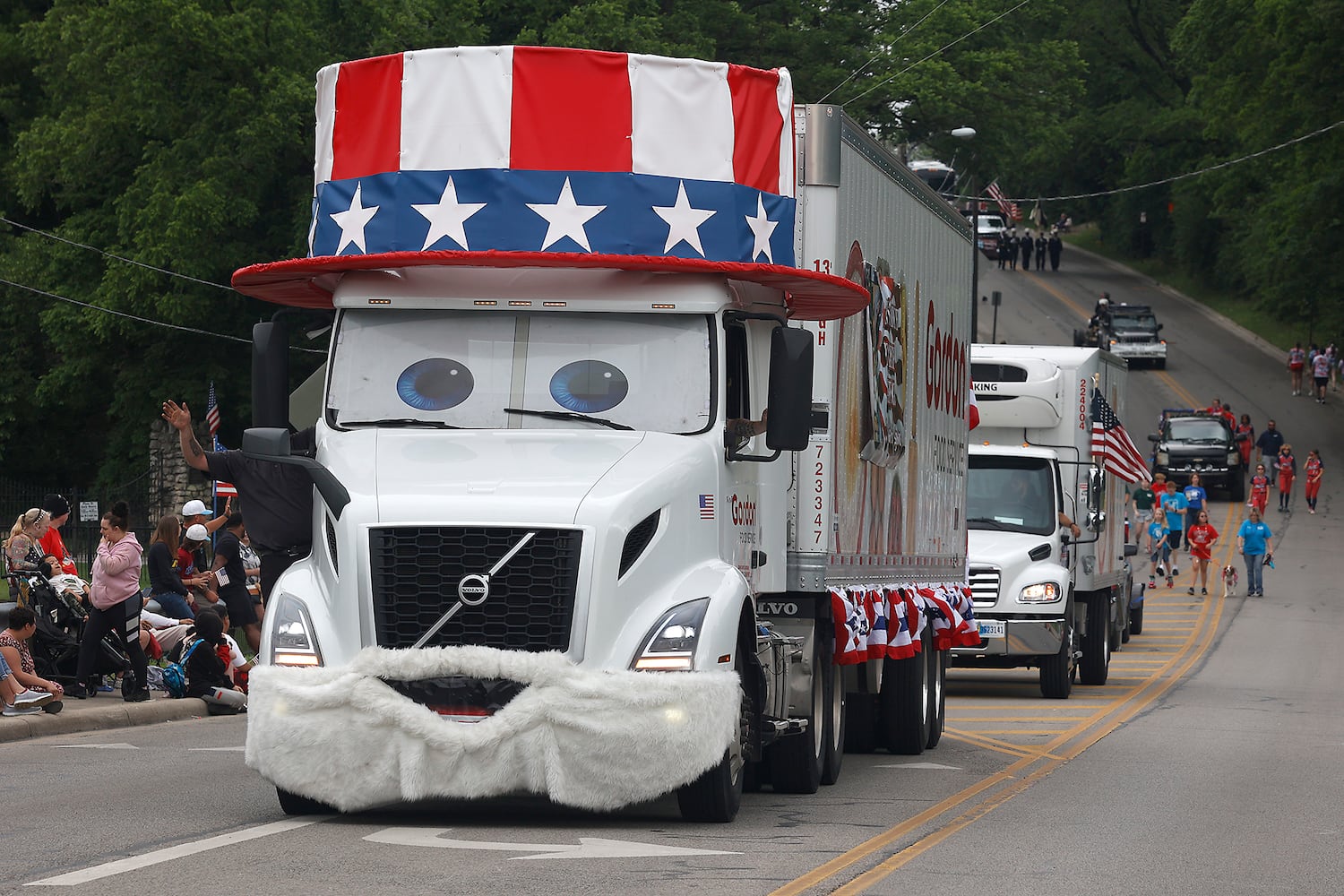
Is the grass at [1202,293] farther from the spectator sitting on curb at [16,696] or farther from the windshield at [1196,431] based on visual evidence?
the spectator sitting on curb at [16,696]

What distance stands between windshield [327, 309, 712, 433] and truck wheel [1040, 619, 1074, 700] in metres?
13.0

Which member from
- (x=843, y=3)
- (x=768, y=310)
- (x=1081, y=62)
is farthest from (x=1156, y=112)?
(x=768, y=310)

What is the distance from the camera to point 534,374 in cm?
1122

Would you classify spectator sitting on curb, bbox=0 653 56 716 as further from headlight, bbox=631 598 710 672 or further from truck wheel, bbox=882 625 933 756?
headlight, bbox=631 598 710 672

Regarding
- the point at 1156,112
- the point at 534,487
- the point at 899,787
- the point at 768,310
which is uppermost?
the point at 1156,112

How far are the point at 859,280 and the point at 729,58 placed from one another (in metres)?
43.4

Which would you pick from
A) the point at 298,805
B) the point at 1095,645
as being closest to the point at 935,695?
the point at 298,805

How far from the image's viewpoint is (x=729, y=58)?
5612 centimetres

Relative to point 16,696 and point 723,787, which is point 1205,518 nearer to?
point 16,696

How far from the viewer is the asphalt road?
920cm

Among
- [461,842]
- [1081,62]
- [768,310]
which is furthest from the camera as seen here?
[1081,62]

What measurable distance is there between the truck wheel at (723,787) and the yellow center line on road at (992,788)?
2.40 feet

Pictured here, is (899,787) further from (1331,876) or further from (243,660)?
(243,660)

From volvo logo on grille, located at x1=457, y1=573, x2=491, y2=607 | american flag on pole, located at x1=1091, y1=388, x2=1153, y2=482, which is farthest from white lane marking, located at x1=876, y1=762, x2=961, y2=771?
american flag on pole, located at x1=1091, y1=388, x2=1153, y2=482
